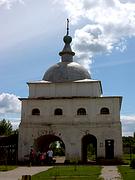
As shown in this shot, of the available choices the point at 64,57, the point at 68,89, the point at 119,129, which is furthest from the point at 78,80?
the point at 119,129

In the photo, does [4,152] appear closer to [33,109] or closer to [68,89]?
[33,109]

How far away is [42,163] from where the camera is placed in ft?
116

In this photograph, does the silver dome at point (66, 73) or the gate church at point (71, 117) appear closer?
the gate church at point (71, 117)

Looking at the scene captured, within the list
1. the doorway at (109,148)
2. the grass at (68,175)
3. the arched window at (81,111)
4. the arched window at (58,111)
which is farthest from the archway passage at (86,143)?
the grass at (68,175)

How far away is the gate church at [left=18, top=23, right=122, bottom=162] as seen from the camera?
1494 inches

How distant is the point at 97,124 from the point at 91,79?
6.40 meters

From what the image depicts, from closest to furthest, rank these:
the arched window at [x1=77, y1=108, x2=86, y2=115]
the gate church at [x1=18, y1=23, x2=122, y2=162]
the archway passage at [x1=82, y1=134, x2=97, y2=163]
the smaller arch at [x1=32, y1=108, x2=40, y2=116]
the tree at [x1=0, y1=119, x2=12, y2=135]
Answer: the gate church at [x1=18, y1=23, x2=122, y2=162] → the arched window at [x1=77, y1=108, x2=86, y2=115] → the smaller arch at [x1=32, y1=108, x2=40, y2=116] → the archway passage at [x1=82, y1=134, x2=97, y2=163] → the tree at [x1=0, y1=119, x2=12, y2=135]

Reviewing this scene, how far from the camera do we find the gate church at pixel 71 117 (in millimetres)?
37938

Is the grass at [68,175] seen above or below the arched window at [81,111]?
below

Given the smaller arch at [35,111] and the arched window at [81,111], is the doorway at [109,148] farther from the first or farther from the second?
the smaller arch at [35,111]

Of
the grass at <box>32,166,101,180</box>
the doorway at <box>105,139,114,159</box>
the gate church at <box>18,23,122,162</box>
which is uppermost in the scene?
the gate church at <box>18,23,122,162</box>

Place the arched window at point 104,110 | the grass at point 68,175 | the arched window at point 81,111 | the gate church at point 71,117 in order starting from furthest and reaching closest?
the arched window at point 81,111, the arched window at point 104,110, the gate church at point 71,117, the grass at point 68,175

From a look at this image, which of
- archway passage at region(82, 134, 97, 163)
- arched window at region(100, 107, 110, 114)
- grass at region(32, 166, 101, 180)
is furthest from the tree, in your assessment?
grass at region(32, 166, 101, 180)

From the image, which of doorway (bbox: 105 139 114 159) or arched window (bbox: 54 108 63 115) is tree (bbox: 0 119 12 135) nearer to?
arched window (bbox: 54 108 63 115)
